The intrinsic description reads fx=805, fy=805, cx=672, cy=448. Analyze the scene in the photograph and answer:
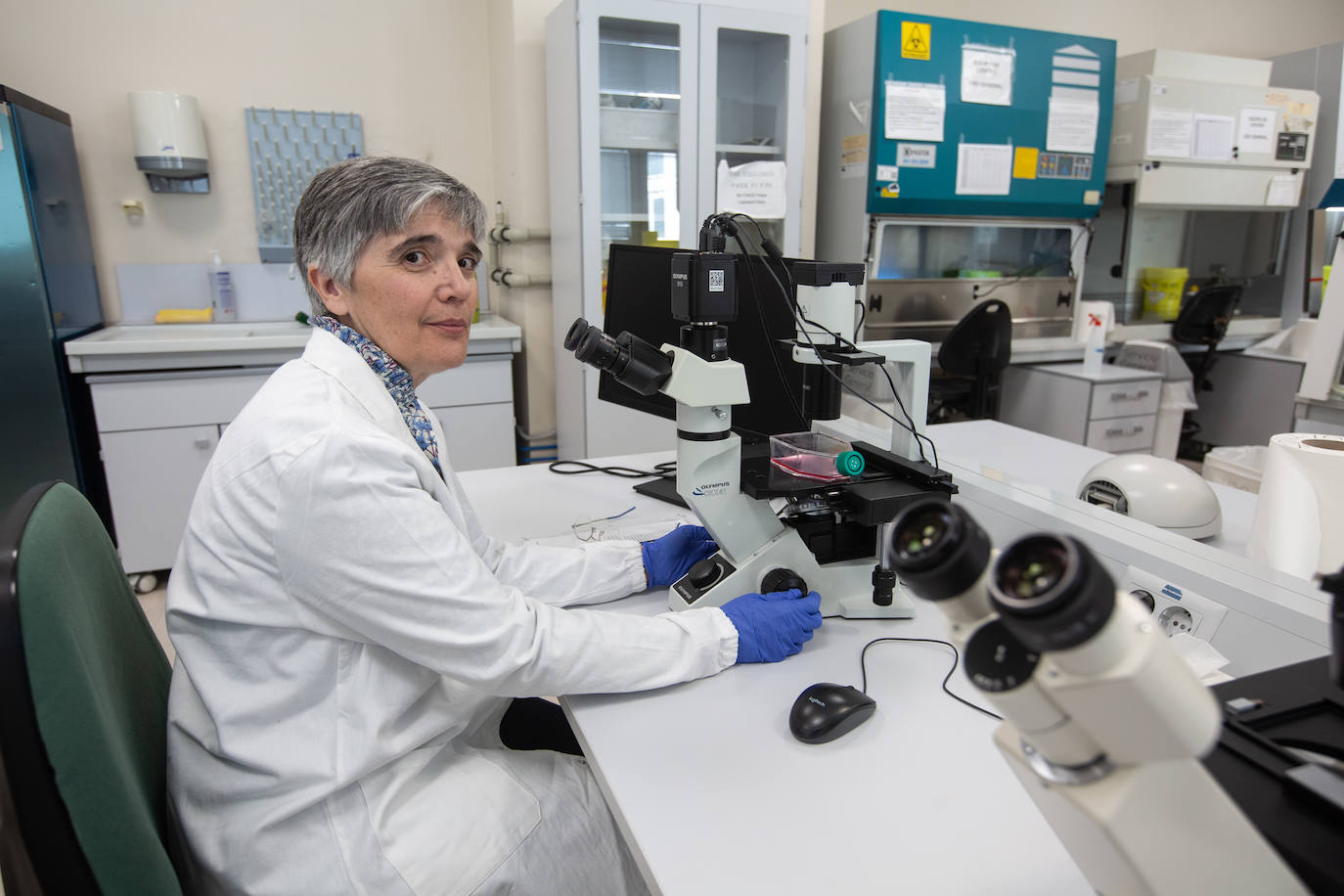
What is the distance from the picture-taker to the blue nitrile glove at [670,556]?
48.4 inches

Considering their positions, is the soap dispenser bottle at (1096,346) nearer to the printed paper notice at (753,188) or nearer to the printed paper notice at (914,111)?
the printed paper notice at (914,111)

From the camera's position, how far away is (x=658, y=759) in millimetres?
822

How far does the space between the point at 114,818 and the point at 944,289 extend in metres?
3.44

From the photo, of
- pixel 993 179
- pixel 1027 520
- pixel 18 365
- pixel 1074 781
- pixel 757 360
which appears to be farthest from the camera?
pixel 993 179

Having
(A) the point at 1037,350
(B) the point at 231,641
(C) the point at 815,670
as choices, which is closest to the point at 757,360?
(C) the point at 815,670

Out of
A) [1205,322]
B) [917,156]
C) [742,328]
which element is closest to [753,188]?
[917,156]

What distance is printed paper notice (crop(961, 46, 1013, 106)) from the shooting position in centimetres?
315

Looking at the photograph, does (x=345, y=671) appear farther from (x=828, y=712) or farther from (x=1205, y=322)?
(x=1205, y=322)

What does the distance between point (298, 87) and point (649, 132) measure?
54.4 inches

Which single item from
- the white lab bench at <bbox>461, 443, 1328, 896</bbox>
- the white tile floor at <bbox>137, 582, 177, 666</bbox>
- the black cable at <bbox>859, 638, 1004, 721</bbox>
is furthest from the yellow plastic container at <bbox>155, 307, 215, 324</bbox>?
the black cable at <bbox>859, 638, 1004, 721</bbox>

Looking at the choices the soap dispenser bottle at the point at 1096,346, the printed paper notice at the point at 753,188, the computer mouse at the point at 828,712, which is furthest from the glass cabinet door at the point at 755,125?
the computer mouse at the point at 828,712

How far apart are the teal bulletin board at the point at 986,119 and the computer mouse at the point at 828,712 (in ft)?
8.78

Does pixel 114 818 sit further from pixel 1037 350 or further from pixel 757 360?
pixel 1037 350

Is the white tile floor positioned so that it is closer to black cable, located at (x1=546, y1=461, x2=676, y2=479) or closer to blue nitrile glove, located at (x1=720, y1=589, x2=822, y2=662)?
black cable, located at (x1=546, y1=461, x2=676, y2=479)
